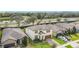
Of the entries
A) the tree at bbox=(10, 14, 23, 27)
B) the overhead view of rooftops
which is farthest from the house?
the tree at bbox=(10, 14, 23, 27)

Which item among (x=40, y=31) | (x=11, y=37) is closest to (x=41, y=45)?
(x=40, y=31)

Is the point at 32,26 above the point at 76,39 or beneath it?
above

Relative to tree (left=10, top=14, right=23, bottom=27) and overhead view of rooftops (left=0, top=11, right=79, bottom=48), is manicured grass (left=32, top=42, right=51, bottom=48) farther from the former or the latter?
tree (left=10, top=14, right=23, bottom=27)
